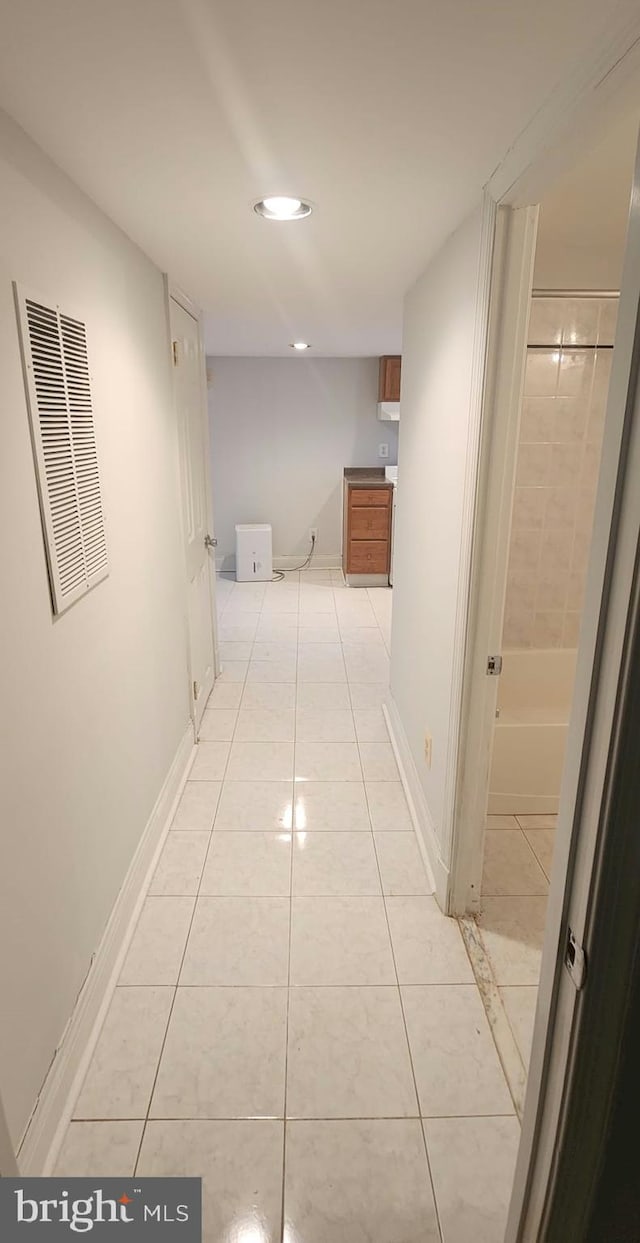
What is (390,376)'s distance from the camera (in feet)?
18.6

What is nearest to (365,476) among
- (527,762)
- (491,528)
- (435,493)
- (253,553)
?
(253,553)

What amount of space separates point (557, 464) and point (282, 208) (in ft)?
5.45

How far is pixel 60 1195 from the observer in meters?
1.24

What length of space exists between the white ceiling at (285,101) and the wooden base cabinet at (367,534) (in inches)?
141

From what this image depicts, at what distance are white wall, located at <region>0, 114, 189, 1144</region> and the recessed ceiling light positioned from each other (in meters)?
0.47

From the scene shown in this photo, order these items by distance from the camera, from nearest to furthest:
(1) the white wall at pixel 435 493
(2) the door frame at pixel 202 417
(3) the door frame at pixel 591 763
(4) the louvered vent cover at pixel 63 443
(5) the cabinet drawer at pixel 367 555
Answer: (3) the door frame at pixel 591 763, (4) the louvered vent cover at pixel 63 443, (1) the white wall at pixel 435 493, (2) the door frame at pixel 202 417, (5) the cabinet drawer at pixel 367 555

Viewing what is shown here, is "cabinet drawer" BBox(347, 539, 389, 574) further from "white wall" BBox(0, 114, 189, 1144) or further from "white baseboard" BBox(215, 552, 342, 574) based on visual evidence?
"white wall" BBox(0, 114, 189, 1144)

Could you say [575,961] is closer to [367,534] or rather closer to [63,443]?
[63,443]

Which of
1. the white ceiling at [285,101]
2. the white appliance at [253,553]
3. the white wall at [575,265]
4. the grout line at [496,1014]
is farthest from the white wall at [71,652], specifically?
the white appliance at [253,553]

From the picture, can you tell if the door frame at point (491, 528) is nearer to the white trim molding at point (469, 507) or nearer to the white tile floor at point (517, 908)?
the white trim molding at point (469, 507)

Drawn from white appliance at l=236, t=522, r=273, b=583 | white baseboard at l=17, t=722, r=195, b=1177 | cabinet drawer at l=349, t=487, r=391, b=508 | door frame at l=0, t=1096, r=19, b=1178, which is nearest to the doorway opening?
white baseboard at l=17, t=722, r=195, b=1177

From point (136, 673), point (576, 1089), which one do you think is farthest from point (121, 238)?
point (576, 1089)

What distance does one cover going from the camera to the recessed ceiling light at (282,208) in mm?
1664

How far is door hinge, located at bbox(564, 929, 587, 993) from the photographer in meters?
0.83
